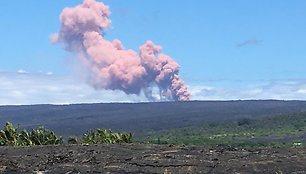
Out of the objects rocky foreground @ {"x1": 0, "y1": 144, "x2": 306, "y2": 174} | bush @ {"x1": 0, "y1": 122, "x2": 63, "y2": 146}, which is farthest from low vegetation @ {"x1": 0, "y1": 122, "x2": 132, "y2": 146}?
rocky foreground @ {"x1": 0, "y1": 144, "x2": 306, "y2": 174}

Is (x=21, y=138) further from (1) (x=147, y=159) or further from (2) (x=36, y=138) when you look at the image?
(1) (x=147, y=159)

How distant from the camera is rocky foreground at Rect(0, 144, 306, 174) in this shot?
33188 mm

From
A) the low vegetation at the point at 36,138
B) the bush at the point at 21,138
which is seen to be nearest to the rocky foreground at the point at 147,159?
the bush at the point at 21,138

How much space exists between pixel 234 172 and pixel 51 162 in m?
10.7

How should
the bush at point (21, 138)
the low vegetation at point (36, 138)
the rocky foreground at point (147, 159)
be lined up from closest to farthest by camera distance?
1. the rocky foreground at point (147, 159)
2. the bush at point (21, 138)
3. the low vegetation at point (36, 138)

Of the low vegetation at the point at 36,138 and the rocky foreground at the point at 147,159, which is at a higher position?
the low vegetation at the point at 36,138

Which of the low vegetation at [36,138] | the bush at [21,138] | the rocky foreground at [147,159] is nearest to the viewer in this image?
the rocky foreground at [147,159]

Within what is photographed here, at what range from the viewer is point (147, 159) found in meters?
35.8

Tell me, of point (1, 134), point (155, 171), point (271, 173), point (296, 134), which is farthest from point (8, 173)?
point (296, 134)

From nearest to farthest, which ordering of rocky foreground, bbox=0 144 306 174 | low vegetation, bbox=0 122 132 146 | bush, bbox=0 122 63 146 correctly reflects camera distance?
rocky foreground, bbox=0 144 306 174, bush, bbox=0 122 63 146, low vegetation, bbox=0 122 132 146

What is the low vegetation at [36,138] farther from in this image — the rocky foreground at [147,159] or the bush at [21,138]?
the rocky foreground at [147,159]

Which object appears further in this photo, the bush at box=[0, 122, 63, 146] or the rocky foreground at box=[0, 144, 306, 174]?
the bush at box=[0, 122, 63, 146]

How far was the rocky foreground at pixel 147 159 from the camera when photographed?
109 feet

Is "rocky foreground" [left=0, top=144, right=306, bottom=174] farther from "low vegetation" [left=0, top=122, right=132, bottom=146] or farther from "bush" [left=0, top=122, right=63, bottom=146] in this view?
"low vegetation" [left=0, top=122, right=132, bottom=146]
